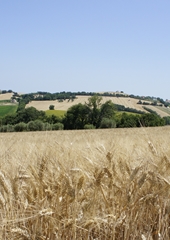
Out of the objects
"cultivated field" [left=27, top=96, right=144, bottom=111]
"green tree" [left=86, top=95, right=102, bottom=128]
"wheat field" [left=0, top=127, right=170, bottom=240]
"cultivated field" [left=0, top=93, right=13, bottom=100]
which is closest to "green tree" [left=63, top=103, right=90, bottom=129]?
"green tree" [left=86, top=95, right=102, bottom=128]

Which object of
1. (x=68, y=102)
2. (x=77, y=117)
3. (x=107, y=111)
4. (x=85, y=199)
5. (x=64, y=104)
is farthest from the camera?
(x=68, y=102)

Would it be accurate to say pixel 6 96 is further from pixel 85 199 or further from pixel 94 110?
pixel 85 199

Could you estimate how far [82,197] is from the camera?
2049 millimetres

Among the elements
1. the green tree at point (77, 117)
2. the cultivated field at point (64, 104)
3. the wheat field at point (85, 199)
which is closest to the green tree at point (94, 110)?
the green tree at point (77, 117)

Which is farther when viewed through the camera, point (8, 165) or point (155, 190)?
point (8, 165)

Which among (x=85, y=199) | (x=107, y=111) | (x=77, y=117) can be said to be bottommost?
(x=77, y=117)

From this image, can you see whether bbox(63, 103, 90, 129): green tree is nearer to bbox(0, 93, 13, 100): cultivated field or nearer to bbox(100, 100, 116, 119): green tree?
bbox(100, 100, 116, 119): green tree

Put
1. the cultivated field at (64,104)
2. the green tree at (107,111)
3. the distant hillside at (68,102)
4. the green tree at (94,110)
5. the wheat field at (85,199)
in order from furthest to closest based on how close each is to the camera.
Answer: the cultivated field at (64,104) < the distant hillside at (68,102) < the green tree at (107,111) < the green tree at (94,110) < the wheat field at (85,199)

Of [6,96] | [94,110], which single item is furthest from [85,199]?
[6,96]

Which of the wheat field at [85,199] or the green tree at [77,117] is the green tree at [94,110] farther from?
the wheat field at [85,199]

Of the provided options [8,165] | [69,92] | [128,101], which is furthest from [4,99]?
[8,165]

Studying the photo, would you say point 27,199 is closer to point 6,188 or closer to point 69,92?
point 6,188

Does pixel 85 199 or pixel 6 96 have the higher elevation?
pixel 6 96

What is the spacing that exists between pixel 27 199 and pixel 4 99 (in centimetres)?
9729
